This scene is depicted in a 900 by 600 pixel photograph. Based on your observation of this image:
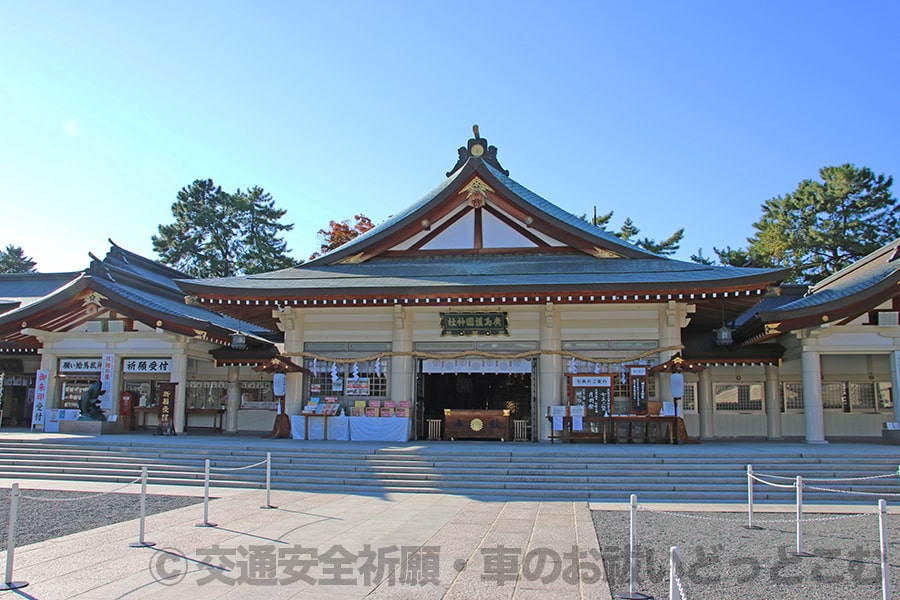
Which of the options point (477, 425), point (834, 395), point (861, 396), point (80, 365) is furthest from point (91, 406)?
point (861, 396)

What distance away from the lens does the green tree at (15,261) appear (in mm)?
57094

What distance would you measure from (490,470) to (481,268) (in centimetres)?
704

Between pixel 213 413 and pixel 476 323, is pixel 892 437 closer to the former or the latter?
pixel 476 323

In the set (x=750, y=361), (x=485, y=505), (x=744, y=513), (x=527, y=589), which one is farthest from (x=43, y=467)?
(x=750, y=361)

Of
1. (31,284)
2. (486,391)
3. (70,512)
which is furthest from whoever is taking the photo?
(31,284)

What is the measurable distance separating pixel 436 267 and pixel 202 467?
27.9ft

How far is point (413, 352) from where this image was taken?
1838 cm

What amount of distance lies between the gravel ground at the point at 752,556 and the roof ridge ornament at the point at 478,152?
14357 mm

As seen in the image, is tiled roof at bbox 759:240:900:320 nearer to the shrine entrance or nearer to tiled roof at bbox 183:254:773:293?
Result: tiled roof at bbox 183:254:773:293

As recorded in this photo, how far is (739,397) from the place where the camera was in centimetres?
2061

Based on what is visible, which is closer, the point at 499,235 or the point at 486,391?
the point at 499,235

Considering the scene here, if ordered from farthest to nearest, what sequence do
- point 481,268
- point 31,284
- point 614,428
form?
point 31,284 → point 481,268 → point 614,428

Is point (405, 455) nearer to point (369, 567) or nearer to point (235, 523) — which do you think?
point (235, 523)

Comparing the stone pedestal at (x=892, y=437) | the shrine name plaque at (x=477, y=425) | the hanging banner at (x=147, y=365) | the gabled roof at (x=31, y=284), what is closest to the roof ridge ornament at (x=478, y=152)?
the shrine name plaque at (x=477, y=425)
